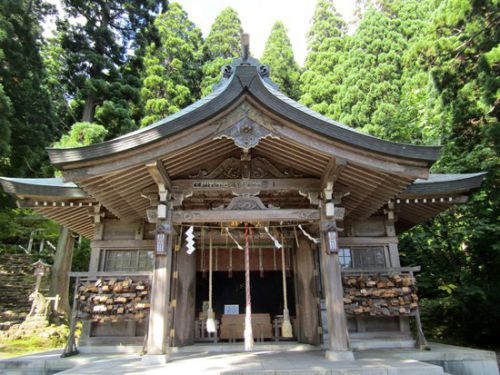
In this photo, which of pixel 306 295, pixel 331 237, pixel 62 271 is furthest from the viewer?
pixel 62 271

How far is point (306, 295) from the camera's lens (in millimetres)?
8180

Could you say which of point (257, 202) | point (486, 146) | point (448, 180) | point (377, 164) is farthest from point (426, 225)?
point (257, 202)

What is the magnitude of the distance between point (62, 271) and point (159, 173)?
11.6m

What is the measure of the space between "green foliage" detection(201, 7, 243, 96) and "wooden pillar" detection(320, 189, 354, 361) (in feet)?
67.8

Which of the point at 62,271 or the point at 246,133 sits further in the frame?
the point at 62,271

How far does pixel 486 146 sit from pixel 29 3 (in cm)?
1953

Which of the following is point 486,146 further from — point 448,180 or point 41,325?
point 41,325

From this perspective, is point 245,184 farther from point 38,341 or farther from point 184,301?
point 38,341

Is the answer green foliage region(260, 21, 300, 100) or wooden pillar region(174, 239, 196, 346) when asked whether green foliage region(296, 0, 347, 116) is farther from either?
wooden pillar region(174, 239, 196, 346)

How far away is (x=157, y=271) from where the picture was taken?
605 centimetres

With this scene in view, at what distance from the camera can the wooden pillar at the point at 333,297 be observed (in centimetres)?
583

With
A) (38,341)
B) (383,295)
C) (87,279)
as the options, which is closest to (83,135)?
(38,341)

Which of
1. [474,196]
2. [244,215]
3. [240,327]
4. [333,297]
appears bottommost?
[240,327]

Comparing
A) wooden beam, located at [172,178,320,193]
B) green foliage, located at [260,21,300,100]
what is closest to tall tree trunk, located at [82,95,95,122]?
wooden beam, located at [172,178,320,193]
